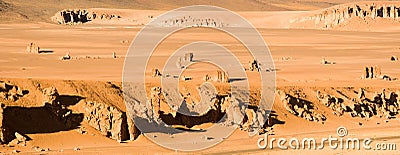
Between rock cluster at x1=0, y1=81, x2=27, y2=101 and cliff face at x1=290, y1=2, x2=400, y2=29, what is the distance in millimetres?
92179

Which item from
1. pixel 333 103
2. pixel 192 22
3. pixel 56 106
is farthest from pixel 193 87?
pixel 192 22

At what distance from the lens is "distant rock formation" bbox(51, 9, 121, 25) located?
394 ft

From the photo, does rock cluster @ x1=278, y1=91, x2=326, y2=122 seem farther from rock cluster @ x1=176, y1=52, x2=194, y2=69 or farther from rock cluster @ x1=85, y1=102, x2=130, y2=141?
rock cluster @ x1=176, y1=52, x2=194, y2=69

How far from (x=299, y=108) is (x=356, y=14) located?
290ft

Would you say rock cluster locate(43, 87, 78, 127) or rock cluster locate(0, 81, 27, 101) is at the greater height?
rock cluster locate(0, 81, 27, 101)

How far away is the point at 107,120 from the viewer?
74.6ft

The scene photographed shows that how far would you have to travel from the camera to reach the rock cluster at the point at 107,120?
22688 mm

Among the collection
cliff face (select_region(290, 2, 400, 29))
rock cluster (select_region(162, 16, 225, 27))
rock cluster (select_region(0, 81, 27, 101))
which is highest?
cliff face (select_region(290, 2, 400, 29))

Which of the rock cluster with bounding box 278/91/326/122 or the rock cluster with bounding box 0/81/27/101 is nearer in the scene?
the rock cluster with bounding box 0/81/27/101

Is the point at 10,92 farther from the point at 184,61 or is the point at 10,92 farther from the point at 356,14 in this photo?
the point at 356,14

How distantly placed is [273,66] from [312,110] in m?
20.2

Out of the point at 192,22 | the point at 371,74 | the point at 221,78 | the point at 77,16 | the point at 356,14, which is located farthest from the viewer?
the point at 77,16

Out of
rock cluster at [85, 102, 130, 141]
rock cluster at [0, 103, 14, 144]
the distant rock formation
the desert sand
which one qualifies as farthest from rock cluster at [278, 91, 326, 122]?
the distant rock formation

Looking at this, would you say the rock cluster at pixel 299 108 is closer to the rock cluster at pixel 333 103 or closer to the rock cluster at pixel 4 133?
the rock cluster at pixel 333 103
